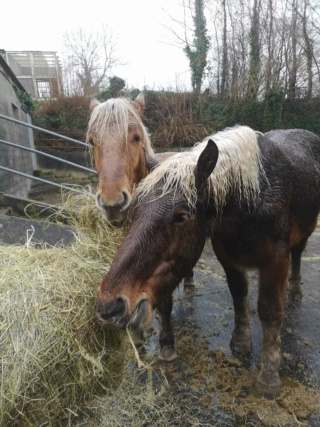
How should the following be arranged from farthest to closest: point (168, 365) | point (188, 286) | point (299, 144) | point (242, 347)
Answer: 1. point (188, 286)
2. point (299, 144)
3. point (242, 347)
4. point (168, 365)

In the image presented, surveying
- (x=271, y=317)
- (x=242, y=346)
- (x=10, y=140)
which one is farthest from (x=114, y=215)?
(x=10, y=140)

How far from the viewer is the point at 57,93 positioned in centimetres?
1708

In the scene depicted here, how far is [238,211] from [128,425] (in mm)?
1626

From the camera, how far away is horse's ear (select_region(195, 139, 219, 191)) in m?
1.60

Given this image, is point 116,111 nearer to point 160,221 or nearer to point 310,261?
point 160,221

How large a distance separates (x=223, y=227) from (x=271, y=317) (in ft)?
2.79

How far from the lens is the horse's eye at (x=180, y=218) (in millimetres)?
1637

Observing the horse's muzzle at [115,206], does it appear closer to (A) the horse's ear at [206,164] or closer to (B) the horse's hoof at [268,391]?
(A) the horse's ear at [206,164]

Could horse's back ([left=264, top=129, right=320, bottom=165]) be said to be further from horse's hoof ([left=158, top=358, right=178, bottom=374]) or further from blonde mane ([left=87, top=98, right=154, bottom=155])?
horse's hoof ([left=158, top=358, right=178, bottom=374])

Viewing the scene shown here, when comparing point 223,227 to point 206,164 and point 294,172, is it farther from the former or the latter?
point 294,172

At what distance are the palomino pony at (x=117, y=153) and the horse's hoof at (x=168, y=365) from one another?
4.32ft

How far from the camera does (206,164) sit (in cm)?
165

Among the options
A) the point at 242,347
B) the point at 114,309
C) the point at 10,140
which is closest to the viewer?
the point at 114,309

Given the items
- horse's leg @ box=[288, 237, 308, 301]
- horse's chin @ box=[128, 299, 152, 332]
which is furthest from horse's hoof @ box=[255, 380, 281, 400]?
horse's leg @ box=[288, 237, 308, 301]
